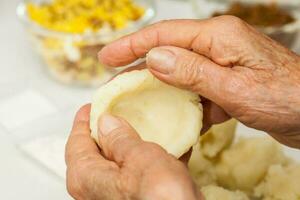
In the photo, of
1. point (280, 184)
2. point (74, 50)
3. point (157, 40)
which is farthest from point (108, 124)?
point (74, 50)

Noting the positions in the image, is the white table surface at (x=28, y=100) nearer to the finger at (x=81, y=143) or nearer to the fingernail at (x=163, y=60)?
the finger at (x=81, y=143)

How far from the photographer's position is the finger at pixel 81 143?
2.03ft

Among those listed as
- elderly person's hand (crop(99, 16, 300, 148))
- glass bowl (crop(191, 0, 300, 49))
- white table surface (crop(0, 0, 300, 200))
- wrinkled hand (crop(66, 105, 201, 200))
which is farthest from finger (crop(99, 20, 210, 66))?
glass bowl (crop(191, 0, 300, 49))

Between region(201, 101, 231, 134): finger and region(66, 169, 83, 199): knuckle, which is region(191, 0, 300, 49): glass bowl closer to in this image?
region(201, 101, 231, 134): finger

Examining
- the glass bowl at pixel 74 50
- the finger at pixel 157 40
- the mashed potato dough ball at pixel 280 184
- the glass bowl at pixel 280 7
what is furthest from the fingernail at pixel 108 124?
the glass bowl at pixel 280 7

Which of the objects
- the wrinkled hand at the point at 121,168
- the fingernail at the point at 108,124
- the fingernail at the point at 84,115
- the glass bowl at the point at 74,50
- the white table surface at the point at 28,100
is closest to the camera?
the wrinkled hand at the point at 121,168

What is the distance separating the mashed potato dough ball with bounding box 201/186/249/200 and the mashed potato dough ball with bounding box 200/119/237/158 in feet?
0.21

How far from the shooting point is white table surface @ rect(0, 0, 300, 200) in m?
0.85

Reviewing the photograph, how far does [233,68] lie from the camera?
0.65m

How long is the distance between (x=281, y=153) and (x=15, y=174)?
1.28 feet

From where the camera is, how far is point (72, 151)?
2.09ft

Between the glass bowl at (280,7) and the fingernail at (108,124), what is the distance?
50cm

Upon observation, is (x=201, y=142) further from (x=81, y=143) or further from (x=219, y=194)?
(x=81, y=143)

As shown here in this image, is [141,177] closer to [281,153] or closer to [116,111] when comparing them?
[116,111]
